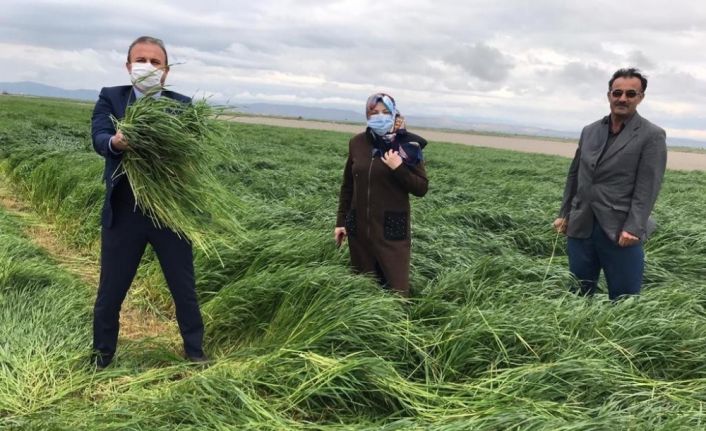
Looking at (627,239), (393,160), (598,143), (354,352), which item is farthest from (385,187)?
(627,239)

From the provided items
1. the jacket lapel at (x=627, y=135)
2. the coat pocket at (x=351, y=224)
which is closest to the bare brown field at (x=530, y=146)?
the coat pocket at (x=351, y=224)

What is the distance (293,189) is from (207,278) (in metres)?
4.73

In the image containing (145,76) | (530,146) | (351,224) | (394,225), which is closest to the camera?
(145,76)

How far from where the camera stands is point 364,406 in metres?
2.64

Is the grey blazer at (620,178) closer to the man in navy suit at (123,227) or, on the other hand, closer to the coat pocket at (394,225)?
the coat pocket at (394,225)

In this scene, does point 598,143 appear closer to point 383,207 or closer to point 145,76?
point 383,207

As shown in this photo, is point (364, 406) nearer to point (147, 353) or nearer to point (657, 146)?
point (147, 353)

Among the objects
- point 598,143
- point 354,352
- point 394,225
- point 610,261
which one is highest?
point 598,143

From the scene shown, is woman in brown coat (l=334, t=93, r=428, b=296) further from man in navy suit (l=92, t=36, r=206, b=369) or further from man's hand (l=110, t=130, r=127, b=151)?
man's hand (l=110, t=130, r=127, b=151)

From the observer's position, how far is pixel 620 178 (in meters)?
3.24

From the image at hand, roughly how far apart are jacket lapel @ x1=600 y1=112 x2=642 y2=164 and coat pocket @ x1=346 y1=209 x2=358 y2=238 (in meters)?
1.65

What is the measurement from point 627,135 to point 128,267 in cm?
307

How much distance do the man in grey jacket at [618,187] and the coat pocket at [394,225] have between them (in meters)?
1.17

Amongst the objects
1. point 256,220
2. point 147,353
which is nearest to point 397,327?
point 147,353
